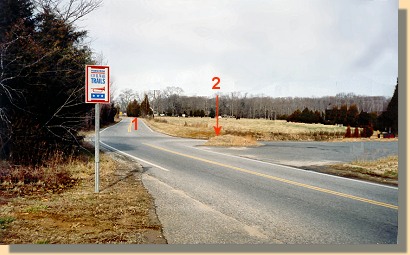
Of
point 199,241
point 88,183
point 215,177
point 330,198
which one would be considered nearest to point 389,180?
point 330,198

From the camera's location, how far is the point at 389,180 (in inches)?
393

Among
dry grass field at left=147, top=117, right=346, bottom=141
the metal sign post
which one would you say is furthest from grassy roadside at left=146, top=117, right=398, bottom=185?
the metal sign post

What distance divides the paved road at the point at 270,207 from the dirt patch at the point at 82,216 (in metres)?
0.34

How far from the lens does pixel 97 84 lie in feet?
22.4

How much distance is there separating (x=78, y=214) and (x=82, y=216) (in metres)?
0.14

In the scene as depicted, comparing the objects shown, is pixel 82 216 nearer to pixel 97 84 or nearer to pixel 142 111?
pixel 97 84

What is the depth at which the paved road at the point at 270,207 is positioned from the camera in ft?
16.4

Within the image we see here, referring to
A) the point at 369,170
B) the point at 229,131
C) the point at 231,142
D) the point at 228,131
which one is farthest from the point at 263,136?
the point at 369,170

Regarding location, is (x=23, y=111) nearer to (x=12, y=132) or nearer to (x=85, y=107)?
(x=12, y=132)

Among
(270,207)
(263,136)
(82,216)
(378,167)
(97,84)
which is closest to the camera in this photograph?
(82,216)

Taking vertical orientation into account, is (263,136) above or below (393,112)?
below

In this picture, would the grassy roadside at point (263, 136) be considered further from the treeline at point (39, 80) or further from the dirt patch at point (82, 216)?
the treeline at point (39, 80)

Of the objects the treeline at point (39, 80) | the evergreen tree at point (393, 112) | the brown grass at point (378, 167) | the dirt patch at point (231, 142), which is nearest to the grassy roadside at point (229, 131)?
the dirt patch at point (231, 142)

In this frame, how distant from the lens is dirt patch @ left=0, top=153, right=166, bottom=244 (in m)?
4.73
